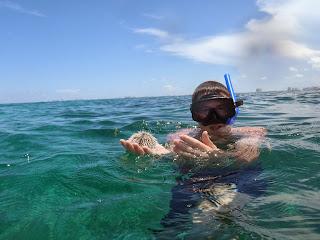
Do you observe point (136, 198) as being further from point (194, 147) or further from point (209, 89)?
point (209, 89)

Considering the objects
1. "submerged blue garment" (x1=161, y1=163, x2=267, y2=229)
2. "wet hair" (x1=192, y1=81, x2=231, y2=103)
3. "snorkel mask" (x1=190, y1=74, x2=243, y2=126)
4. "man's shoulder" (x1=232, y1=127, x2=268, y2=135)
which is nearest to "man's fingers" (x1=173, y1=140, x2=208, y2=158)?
"submerged blue garment" (x1=161, y1=163, x2=267, y2=229)

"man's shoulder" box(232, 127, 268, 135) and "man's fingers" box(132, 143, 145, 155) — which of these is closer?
"man's fingers" box(132, 143, 145, 155)

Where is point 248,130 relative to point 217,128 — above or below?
below

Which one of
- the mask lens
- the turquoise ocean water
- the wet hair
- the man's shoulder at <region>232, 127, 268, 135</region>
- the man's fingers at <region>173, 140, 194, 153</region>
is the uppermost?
the wet hair

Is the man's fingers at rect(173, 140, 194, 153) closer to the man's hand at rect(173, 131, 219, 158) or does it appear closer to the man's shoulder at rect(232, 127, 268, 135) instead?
the man's hand at rect(173, 131, 219, 158)

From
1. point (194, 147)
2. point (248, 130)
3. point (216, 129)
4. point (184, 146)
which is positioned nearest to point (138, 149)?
point (184, 146)

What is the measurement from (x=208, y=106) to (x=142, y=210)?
1.52 metres

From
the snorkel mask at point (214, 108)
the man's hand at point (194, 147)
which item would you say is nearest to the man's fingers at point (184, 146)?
the man's hand at point (194, 147)

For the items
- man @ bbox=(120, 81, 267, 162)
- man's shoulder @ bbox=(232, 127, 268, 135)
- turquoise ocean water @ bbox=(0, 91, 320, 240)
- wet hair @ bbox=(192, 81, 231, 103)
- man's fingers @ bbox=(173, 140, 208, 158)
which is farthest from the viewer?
man's shoulder @ bbox=(232, 127, 268, 135)

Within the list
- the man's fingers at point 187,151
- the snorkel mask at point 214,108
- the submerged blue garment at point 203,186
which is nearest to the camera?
the submerged blue garment at point 203,186

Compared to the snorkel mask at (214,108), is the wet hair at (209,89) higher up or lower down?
higher up

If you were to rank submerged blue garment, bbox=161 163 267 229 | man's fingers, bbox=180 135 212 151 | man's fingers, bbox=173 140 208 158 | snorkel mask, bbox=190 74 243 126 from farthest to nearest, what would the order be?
snorkel mask, bbox=190 74 243 126 < man's fingers, bbox=173 140 208 158 < man's fingers, bbox=180 135 212 151 < submerged blue garment, bbox=161 163 267 229

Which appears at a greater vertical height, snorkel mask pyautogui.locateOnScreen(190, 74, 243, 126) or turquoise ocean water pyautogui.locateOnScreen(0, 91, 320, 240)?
snorkel mask pyautogui.locateOnScreen(190, 74, 243, 126)

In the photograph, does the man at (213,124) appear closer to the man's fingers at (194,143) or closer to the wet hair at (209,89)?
the wet hair at (209,89)
